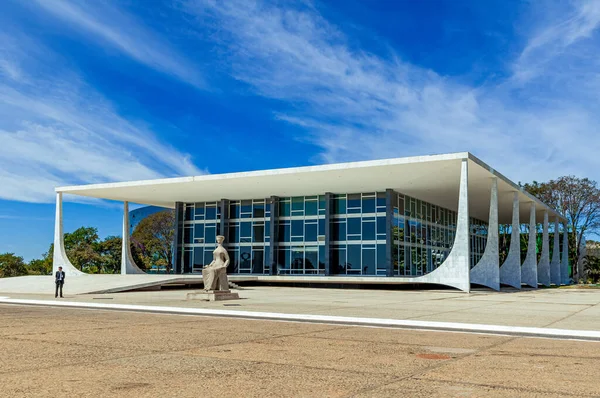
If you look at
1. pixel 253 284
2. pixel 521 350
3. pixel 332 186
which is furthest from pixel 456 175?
pixel 521 350

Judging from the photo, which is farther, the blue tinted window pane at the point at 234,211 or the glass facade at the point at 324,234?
the blue tinted window pane at the point at 234,211

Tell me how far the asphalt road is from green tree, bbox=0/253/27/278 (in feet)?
199

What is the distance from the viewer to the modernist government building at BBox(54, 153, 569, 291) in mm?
37094

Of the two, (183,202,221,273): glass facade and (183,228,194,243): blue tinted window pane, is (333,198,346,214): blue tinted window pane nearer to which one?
(183,202,221,273): glass facade

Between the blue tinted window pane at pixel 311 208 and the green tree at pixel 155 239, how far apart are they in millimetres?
22505

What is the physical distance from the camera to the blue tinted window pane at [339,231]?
45.4 m

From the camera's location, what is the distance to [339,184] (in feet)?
135

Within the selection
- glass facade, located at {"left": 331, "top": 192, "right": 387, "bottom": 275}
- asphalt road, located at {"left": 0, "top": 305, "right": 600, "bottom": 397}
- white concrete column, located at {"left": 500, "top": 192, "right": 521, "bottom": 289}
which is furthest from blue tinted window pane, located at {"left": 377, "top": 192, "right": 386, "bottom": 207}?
asphalt road, located at {"left": 0, "top": 305, "right": 600, "bottom": 397}

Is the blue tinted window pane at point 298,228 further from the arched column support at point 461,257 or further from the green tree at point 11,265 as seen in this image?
the green tree at point 11,265

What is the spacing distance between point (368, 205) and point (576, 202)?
33.8m

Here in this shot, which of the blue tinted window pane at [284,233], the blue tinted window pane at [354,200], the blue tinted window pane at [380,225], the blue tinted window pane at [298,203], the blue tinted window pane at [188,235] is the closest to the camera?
the blue tinted window pane at [380,225]

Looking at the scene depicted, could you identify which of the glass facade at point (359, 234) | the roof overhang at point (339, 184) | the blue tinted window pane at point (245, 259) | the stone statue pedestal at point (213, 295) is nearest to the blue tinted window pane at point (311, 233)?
the glass facade at point (359, 234)

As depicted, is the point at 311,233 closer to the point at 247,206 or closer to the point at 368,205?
the point at 368,205

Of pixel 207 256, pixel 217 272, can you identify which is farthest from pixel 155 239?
pixel 217 272
